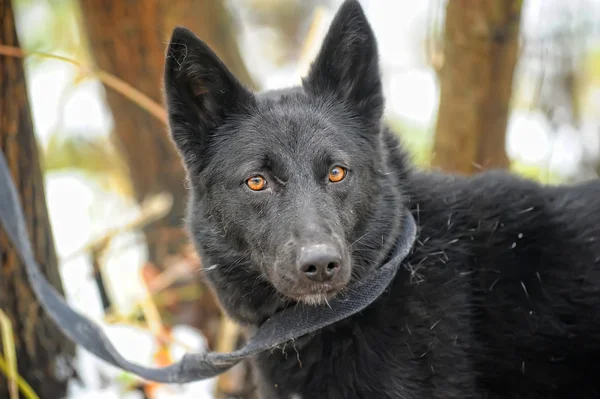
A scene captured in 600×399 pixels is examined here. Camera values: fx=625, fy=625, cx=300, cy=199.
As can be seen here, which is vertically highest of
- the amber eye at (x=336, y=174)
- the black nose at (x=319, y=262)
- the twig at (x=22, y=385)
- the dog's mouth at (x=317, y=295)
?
the amber eye at (x=336, y=174)

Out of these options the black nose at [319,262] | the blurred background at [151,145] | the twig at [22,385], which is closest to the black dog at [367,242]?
the black nose at [319,262]

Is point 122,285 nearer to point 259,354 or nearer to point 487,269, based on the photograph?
point 259,354

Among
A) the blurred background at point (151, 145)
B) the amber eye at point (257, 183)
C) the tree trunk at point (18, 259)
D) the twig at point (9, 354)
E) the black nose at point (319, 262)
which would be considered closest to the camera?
the black nose at point (319, 262)

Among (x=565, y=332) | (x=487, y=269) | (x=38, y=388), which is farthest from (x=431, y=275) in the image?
(x=38, y=388)

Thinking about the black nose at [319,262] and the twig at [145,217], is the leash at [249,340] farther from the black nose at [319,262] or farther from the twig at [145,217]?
the twig at [145,217]

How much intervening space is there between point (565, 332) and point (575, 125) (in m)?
4.12

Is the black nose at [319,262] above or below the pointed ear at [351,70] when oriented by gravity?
below

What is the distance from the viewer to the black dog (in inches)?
104

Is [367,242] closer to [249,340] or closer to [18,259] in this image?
[249,340]

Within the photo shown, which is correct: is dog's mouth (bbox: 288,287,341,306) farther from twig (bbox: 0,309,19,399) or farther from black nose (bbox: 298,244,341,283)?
twig (bbox: 0,309,19,399)

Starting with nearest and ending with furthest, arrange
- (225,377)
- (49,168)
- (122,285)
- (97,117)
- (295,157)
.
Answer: (295,157), (225,377), (122,285), (49,168), (97,117)

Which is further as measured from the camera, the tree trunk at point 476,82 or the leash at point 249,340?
the tree trunk at point 476,82

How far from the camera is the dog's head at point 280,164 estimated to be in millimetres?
2645

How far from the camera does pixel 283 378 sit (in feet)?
9.14
